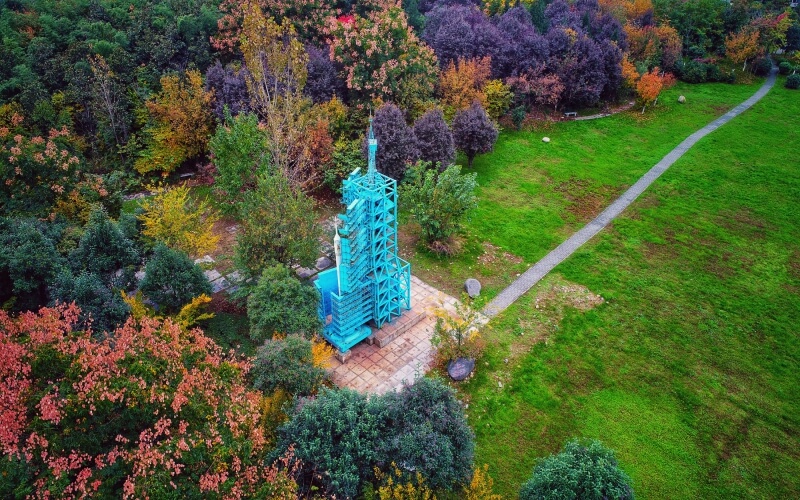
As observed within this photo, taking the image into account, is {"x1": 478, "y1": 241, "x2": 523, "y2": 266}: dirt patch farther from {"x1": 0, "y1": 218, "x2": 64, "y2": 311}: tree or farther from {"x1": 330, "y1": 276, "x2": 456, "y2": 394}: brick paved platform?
{"x1": 0, "y1": 218, "x2": 64, "y2": 311}: tree

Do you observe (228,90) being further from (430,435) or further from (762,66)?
(762,66)

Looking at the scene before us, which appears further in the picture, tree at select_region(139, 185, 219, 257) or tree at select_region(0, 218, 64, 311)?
tree at select_region(139, 185, 219, 257)

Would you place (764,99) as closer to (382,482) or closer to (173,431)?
(382,482)

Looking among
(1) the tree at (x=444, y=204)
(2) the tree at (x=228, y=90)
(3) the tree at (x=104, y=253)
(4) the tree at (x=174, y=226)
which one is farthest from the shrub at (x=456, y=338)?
(2) the tree at (x=228, y=90)

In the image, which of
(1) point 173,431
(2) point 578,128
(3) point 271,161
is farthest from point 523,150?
(1) point 173,431

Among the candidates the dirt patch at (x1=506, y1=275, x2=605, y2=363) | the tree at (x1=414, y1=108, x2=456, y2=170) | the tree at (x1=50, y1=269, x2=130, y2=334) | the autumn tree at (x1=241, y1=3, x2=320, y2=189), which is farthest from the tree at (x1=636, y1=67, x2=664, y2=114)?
the tree at (x1=50, y1=269, x2=130, y2=334)

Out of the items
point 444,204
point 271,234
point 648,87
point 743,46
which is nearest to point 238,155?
point 271,234
